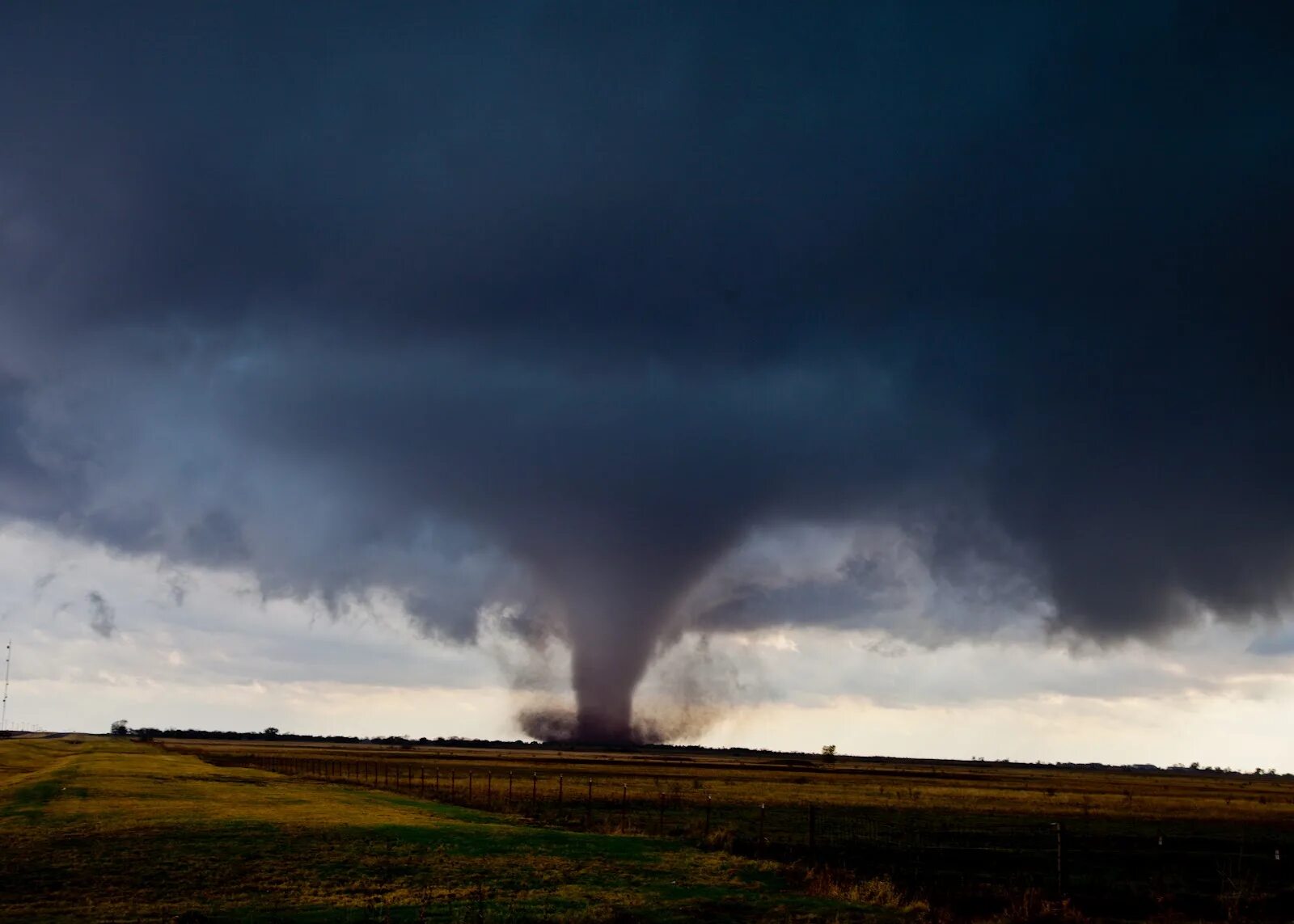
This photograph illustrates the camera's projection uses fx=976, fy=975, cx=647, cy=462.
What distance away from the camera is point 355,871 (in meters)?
24.4

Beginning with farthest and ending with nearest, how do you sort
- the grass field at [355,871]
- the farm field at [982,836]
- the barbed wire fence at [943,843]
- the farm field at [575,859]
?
the barbed wire fence at [943,843]
the farm field at [982,836]
the farm field at [575,859]
the grass field at [355,871]

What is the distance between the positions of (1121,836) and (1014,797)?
4351 cm

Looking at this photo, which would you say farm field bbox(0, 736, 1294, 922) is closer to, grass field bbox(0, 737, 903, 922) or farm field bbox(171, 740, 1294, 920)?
grass field bbox(0, 737, 903, 922)

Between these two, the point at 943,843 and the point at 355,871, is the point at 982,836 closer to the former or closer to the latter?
the point at 943,843

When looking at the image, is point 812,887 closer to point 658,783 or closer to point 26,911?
point 26,911

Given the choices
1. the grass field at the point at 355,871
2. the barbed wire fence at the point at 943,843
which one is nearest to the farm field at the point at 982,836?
the barbed wire fence at the point at 943,843

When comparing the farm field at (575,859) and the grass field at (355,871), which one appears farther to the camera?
the farm field at (575,859)

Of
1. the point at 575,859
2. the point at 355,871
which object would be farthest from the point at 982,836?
the point at 355,871

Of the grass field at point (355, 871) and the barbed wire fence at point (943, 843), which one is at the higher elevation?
the grass field at point (355, 871)

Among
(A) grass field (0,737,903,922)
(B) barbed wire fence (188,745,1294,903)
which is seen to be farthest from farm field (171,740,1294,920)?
(A) grass field (0,737,903,922)

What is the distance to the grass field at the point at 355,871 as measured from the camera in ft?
63.0

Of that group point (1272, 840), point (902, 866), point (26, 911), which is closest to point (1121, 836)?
point (1272, 840)

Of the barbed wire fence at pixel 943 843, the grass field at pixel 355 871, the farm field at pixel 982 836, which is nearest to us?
the grass field at pixel 355 871

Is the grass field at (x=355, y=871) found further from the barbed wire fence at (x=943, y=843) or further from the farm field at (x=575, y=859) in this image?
the barbed wire fence at (x=943, y=843)
